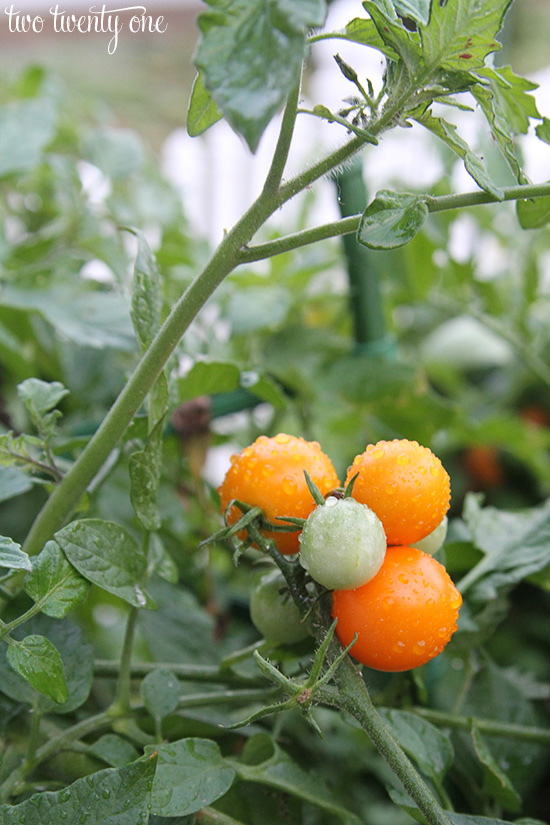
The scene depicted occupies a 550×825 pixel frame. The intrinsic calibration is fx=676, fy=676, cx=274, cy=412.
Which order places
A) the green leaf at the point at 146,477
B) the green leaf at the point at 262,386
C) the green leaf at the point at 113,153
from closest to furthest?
the green leaf at the point at 146,477 < the green leaf at the point at 262,386 < the green leaf at the point at 113,153

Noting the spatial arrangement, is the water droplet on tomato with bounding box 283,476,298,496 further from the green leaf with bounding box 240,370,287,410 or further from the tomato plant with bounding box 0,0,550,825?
the green leaf with bounding box 240,370,287,410

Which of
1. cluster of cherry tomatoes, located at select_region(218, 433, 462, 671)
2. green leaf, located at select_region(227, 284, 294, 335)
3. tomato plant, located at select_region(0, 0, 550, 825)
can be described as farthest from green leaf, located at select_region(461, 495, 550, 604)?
green leaf, located at select_region(227, 284, 294, 335)

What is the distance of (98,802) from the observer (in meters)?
0.24

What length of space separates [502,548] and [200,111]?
0.28 meters

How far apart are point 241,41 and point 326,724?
0.43 meters

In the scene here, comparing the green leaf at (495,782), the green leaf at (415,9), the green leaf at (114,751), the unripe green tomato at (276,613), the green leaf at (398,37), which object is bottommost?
the green leaf at (495,782)

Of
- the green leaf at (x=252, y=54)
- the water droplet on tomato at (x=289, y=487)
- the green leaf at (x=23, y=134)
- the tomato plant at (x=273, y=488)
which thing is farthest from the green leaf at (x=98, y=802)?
the green leaf at (x=23, y=134)

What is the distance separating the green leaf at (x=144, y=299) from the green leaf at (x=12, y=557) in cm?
9

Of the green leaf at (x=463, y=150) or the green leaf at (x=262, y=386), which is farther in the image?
the green leaf at (x=262, y=386)

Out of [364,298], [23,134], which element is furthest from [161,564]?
[23,134]

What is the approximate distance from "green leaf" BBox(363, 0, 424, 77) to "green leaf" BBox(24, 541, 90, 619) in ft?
0.72

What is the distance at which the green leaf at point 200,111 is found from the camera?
0.82 ft

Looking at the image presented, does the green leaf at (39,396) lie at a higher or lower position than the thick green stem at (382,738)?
higher

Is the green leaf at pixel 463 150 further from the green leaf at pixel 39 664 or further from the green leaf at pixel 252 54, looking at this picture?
the green leaf at pixel 39 664
